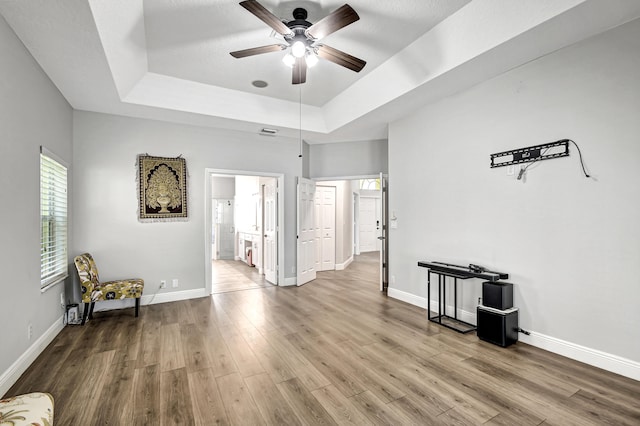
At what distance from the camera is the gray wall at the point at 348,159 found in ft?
20.0

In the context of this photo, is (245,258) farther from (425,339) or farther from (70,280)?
(425,339)

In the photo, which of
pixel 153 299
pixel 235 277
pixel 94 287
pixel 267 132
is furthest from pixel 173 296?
pixel 267 132

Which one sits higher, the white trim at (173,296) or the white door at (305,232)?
the white door at (305,232)

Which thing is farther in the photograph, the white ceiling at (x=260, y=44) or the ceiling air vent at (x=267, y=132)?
the ceiling air vent at (x=267, y=132)

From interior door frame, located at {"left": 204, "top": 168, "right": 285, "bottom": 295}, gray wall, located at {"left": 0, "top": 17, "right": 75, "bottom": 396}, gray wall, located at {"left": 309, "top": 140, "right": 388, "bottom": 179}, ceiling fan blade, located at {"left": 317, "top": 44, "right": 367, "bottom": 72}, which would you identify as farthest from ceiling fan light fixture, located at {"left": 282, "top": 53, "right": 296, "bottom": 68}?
gray wall, located at {"left": 309, "top": 140, "right": 388, "bottom": 179}

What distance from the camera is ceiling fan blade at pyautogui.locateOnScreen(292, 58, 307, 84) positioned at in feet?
10.4

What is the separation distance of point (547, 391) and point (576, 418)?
317 millimetres

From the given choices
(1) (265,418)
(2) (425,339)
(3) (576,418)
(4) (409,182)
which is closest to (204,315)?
(1) (265,418)

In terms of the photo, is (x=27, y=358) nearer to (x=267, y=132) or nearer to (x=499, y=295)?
(x=267, y=132)

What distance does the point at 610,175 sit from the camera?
2.70 m

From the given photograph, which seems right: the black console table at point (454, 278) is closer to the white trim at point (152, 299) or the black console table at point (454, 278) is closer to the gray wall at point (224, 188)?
the white trim at point (152, 299)

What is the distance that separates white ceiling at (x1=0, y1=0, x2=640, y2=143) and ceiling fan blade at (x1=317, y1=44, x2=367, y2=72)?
1.29 feet

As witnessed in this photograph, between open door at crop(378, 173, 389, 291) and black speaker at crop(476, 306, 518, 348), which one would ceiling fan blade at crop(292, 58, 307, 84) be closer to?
open door at crop(378, 173, 389, 291)

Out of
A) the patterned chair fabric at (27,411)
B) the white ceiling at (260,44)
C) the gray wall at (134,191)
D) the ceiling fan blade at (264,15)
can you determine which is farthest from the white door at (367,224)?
the patterned chair fabric at (27,411)
